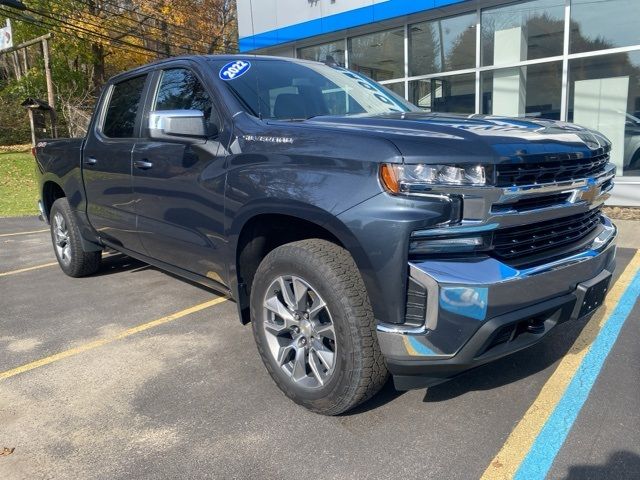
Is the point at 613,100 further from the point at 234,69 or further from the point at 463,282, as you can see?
the point at 463,282

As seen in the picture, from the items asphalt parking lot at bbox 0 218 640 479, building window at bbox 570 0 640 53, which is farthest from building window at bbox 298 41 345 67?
asphalt parking lot at bbox 0 218 640 479

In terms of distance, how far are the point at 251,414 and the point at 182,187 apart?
151 centimetres

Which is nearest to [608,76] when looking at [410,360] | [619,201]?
[619,201]

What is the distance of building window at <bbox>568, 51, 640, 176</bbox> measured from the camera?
928cm

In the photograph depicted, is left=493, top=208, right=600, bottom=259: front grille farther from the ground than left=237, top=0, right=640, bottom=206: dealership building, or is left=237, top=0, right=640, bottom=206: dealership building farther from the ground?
left=237, top=0, right=640, bottom=206: dealership building

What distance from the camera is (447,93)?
37.8 ft

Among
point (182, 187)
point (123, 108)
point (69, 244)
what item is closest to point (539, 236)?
point (182, 187)

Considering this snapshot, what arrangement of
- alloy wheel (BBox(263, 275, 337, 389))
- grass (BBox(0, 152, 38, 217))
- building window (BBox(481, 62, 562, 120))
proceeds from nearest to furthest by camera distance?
alloy wheel (BBox(263, 275, 337, 389))
building window (BBox(481, 62, 562, 120))
grass (BBox(0, 152, 38, 217))

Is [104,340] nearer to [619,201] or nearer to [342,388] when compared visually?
[342,388]

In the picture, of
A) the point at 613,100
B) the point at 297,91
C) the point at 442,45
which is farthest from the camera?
the point at 442,45

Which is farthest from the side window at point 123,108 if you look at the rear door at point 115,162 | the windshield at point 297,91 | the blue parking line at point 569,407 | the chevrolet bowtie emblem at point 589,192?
the blue parking line at point 569,407

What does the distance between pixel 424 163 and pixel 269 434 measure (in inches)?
60.9

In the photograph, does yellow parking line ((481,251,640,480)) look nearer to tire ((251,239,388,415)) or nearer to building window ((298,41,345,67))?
tire ((251,239,388,415))

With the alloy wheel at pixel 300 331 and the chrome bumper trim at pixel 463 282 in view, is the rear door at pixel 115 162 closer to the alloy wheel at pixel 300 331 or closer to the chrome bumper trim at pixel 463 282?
the alloy wheel at pixel 300 331
